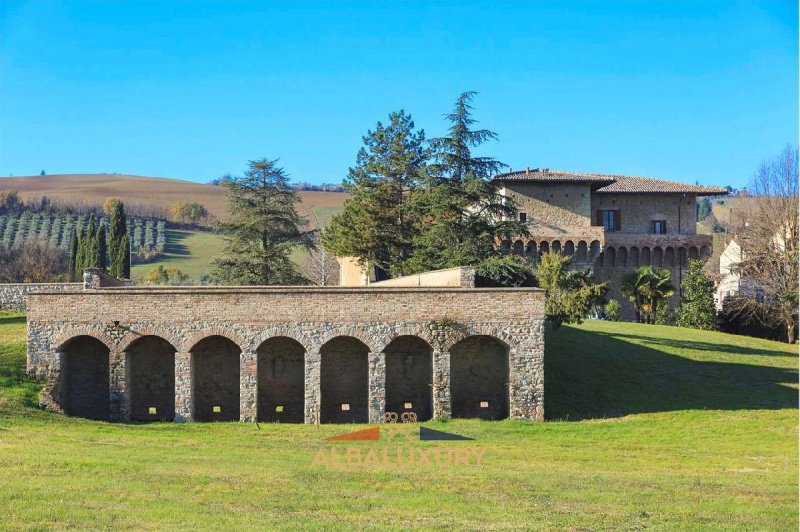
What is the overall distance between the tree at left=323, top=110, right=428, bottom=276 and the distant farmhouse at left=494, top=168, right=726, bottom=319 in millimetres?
10700

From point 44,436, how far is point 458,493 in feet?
32.5

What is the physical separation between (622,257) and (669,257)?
324 cm

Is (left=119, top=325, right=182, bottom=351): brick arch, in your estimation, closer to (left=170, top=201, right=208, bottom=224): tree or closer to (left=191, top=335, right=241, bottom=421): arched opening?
(left=191, top=335, right=241, bottom=421): arched opening

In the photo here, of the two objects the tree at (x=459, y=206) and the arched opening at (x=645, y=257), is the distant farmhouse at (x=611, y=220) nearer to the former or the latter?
the arched opening at (x=645, y=257)

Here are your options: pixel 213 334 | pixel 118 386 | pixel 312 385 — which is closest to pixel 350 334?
pixel 312 385

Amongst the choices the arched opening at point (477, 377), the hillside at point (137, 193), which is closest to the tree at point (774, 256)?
the arched opening at point (477, 377)

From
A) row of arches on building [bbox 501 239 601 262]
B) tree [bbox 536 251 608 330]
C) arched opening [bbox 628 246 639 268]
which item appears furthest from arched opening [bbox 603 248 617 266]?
tree [bbox 536 251 608 330]

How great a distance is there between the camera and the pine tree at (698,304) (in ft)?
180

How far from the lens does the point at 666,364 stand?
37594 mm

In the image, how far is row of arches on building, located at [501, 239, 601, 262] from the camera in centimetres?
5906

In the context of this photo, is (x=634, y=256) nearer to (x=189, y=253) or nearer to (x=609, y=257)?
(x=609, y=257)

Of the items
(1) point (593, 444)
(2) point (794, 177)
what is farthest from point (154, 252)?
(1) point (593, 444)

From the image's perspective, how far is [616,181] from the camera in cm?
6134

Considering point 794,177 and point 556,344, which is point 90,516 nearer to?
point 556,344
